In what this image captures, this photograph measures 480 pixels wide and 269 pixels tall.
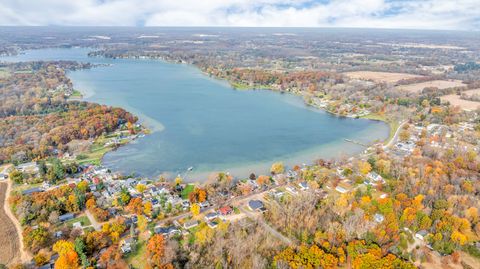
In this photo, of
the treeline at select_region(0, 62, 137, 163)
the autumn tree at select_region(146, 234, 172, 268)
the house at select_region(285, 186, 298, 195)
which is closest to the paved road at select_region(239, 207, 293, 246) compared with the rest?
the house at select_region(285, 186, 298, 195)

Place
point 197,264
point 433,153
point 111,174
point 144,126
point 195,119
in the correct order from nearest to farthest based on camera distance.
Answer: point 197,264 → point 111,174 → point 433,153 → point 144,126 → point 195,119

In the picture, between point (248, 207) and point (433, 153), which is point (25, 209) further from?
point (433, 153)

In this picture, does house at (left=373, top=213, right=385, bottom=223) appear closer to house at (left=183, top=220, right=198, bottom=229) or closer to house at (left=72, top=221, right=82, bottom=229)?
house at (left=183, top=220, right=198, bottom=229)

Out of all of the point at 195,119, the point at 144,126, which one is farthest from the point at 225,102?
the point at 144,126

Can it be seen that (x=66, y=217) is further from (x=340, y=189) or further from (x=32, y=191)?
(x=340, y=189)

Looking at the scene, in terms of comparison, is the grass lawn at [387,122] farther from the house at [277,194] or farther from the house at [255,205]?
the house at [255,205]

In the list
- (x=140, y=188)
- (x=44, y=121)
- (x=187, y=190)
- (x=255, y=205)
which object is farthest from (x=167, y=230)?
(x=44, y=121)

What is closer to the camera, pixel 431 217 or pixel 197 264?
pixel 197 264

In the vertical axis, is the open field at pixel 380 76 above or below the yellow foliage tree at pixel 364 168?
above

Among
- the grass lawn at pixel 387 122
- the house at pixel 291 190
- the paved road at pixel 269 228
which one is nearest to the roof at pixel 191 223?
the paved road at pixel 269 228
